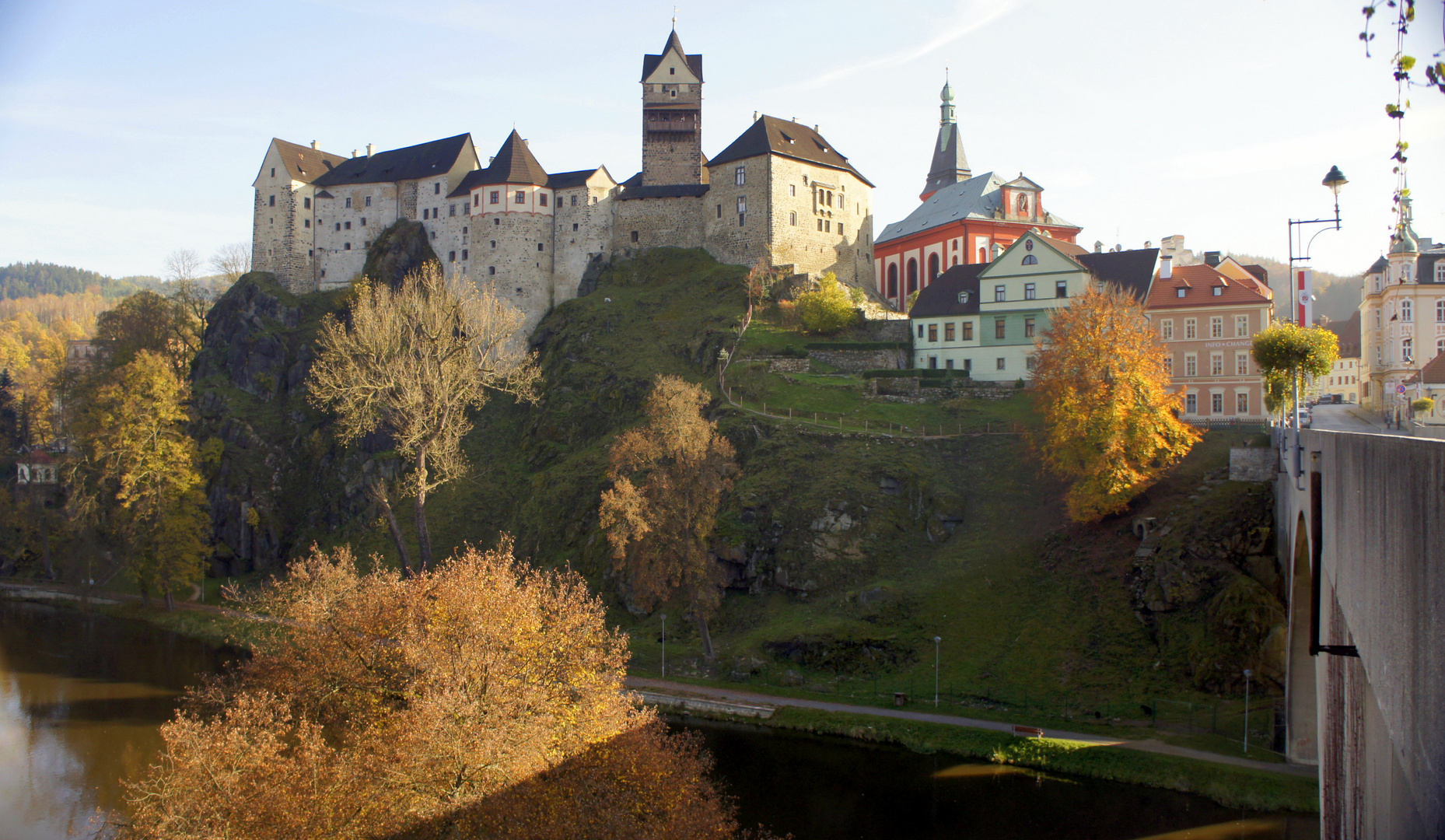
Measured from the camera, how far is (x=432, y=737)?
18.0 metres

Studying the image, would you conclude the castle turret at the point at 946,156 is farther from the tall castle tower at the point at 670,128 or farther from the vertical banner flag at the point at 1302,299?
the vertical banner flag at the point at 1302,299

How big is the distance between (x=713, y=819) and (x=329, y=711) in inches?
403

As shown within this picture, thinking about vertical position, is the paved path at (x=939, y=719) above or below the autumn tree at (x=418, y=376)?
below

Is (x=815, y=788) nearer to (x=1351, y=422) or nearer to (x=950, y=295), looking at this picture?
(x=1351, y=422)

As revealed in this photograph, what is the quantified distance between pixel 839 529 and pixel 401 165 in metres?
52.9

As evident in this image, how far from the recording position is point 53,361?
90.3 metres

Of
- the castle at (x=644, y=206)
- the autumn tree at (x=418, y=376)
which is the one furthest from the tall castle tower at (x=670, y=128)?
the autumn tree at (x=418, y=376)

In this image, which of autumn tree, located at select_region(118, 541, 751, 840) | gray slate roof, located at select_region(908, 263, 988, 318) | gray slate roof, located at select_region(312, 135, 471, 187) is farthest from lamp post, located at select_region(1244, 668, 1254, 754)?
A: gray slate roof, located at select_region(312, 135, 471, 187)

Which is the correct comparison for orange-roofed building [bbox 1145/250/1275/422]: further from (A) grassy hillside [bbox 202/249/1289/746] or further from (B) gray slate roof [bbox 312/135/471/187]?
(B) gray slate roof [bbox 312/135/471/187]

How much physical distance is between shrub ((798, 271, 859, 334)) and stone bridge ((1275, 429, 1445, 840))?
129ft

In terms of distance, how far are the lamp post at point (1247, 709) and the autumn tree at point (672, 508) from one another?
1870 cm

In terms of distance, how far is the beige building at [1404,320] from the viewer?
25.1m

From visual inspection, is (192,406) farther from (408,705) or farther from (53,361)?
(408,705)

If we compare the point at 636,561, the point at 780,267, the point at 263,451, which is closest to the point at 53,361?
the point at 263,451
